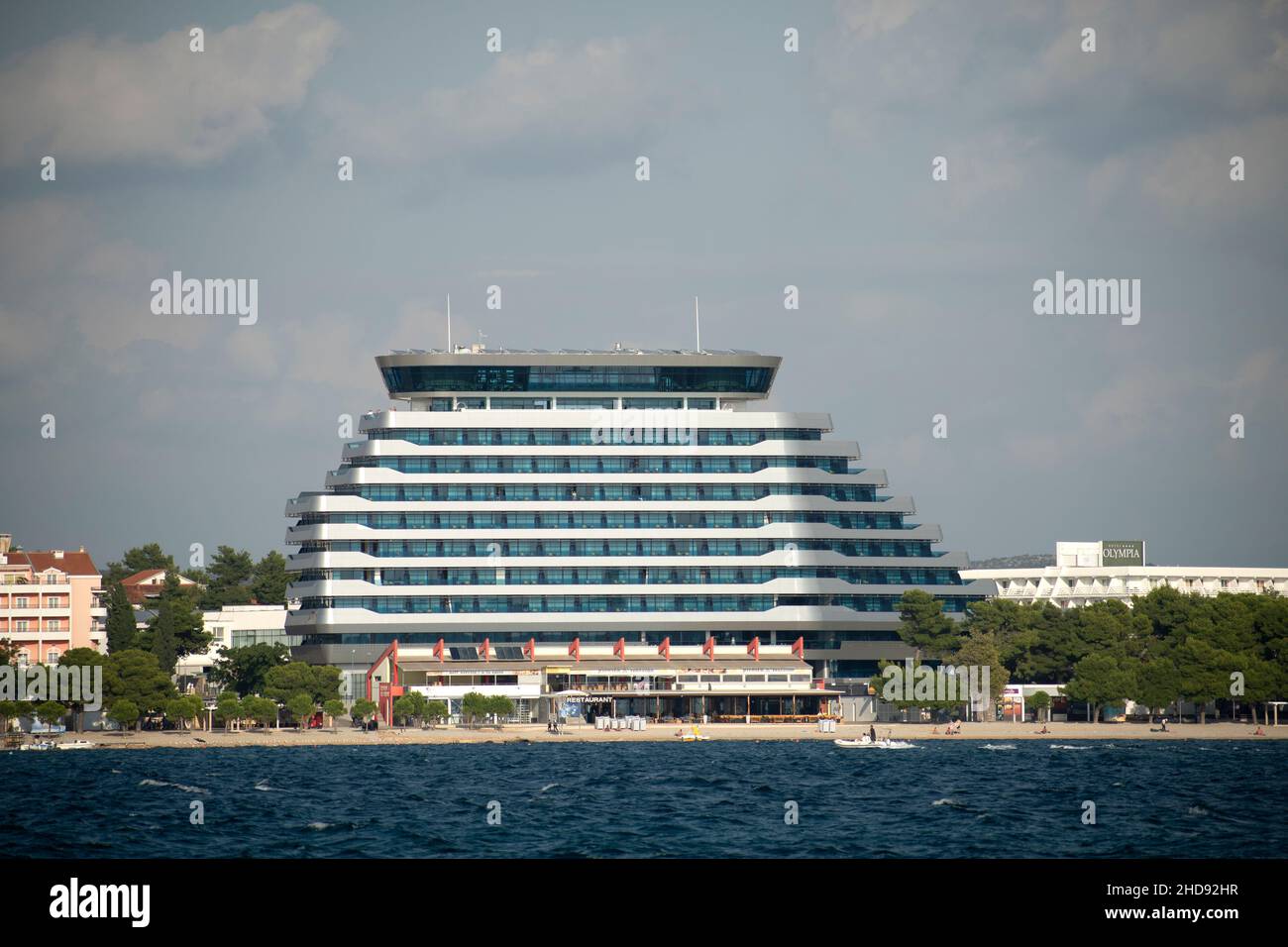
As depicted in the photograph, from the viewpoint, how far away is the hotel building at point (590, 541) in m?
182

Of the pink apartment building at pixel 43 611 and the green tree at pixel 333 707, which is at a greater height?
the pink apartment building at pixel 43 611

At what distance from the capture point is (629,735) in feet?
515

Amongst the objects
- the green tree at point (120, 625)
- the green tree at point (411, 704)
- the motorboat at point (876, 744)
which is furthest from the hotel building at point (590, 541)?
the motorboat at point (876, 744)

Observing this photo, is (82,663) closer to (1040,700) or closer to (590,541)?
(590,541)

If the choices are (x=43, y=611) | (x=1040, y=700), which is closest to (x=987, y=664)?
(x=1040, y=700)

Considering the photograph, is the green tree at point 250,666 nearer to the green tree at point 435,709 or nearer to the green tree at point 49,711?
the green tree at point 435,709

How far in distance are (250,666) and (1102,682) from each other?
94.6 metres

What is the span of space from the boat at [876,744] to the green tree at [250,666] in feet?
233

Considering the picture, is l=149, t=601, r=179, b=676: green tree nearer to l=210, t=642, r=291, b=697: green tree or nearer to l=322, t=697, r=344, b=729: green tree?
l=210, t=642, r=291, b=697: green tree

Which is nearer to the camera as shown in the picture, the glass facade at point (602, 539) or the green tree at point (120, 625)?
the glass facade at point (602, 539)

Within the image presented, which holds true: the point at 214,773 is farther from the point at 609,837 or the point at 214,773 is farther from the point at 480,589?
the point at 480,589
